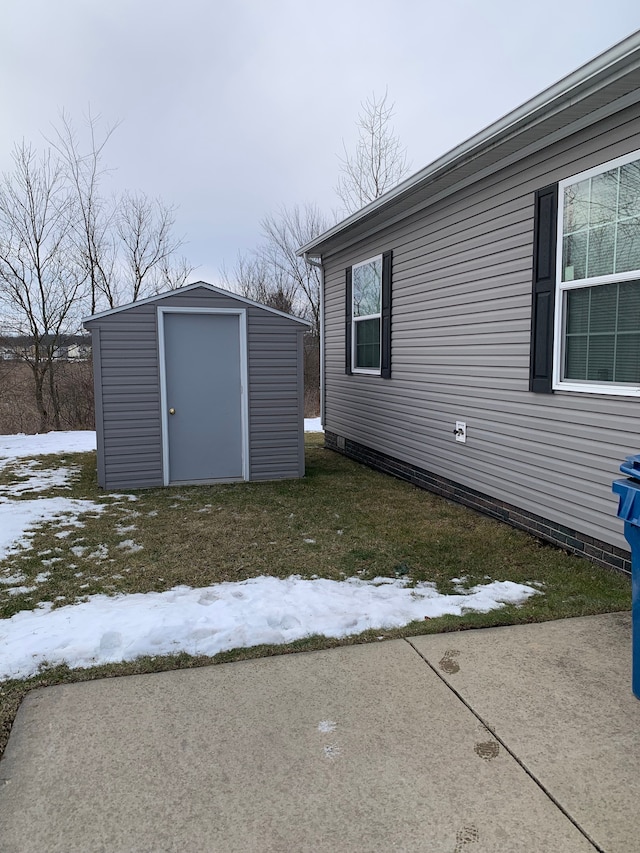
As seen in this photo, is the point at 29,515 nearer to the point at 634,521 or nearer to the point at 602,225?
the point at 634,521

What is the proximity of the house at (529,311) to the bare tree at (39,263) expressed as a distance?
9048 mm

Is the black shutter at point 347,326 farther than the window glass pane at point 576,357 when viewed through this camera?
Yes

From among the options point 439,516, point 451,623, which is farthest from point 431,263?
point 451,623

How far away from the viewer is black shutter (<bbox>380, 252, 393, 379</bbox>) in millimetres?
7457

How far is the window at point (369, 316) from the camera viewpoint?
754 cm

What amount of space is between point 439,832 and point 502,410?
12.7ft

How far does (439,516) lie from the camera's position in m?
Answer: 5.59

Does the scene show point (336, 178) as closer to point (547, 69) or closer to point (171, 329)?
point (547, 69)

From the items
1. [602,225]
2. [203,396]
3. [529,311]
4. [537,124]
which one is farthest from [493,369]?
[203,396]

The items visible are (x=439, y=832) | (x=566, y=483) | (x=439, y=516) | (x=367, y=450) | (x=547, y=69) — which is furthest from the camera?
(x=547, y=69)

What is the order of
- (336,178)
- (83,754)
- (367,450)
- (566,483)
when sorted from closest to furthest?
(83,754), (566,483), (367,450), (336,178)

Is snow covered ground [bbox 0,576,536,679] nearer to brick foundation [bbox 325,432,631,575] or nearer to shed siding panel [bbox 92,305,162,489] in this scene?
brick foundation [bbox 325,432,631,575]

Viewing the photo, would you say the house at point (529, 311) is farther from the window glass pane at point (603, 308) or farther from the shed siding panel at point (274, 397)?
the shed siding panel at point (274, 397)

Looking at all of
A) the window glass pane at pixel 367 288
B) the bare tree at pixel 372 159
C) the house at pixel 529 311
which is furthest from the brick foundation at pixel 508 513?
the bare tree at pixel 372 159
